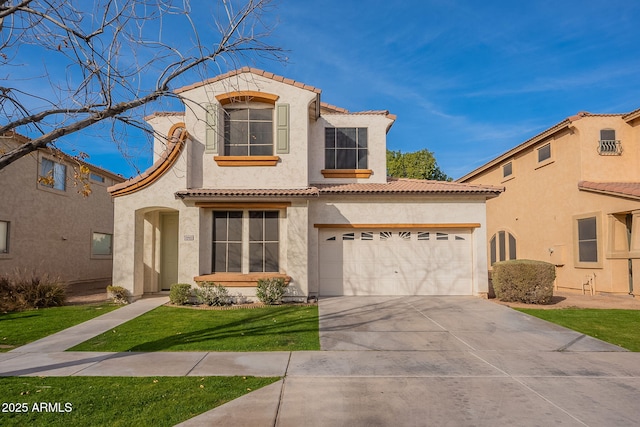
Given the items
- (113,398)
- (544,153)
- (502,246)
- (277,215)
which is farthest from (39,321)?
(502,246)

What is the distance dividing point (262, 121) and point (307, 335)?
7.86 metres

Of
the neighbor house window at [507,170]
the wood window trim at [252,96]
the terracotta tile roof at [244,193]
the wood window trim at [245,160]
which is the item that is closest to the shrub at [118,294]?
the terracotta tile roof at [244,193]

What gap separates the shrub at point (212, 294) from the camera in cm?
1175

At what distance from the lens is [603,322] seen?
9.54 metres

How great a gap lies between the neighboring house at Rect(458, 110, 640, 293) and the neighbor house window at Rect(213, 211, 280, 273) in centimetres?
1222

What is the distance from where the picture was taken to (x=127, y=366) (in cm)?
611

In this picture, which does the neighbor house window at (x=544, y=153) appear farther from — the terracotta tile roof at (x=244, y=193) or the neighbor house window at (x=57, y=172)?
the neighbor house window at (x=57, y=172)

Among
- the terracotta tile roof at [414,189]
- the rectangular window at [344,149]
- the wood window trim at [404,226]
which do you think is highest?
the rectangular window at [344,149]

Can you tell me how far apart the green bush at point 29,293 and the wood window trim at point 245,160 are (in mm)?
6552

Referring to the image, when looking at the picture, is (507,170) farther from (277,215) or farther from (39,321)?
(39,321)

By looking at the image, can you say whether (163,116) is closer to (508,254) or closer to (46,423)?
(46,423)

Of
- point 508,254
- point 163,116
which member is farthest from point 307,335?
point 508,254

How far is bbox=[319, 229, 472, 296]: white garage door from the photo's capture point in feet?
44.2

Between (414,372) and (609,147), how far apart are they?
14606mm
